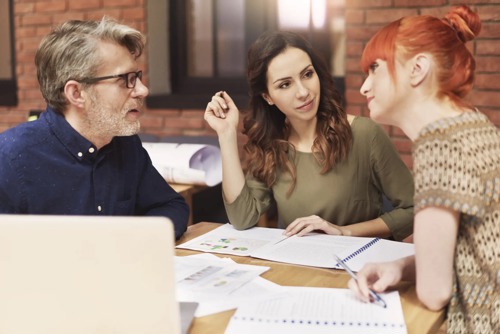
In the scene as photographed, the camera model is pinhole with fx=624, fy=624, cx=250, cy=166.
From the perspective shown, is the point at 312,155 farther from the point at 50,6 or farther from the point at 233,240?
the point at 50,6

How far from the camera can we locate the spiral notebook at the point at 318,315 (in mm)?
1023

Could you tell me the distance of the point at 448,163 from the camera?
103 cm

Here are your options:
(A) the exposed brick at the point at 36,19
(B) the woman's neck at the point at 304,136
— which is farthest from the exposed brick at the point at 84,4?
(B) the woman's neck at the point at 304,136

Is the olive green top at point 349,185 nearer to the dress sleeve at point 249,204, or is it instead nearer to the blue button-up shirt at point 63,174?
the dress sleeve at point 249,204

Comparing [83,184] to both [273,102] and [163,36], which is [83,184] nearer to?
[273,102]

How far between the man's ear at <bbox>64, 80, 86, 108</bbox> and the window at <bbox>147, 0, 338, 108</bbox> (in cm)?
180

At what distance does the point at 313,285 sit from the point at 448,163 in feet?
1.26

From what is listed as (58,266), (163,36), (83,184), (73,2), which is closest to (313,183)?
(83,184)

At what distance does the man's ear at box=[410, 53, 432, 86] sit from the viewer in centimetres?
108

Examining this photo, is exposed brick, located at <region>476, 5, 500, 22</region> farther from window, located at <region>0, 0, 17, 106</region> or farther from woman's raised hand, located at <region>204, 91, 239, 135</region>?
window, located at <region>0, 0, 17, 106</region>

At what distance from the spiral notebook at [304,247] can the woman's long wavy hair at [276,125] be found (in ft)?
1.07

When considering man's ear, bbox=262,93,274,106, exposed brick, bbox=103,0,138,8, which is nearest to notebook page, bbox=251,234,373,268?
man's ear, bbox=262,93,274,106

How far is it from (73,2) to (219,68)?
978 mm

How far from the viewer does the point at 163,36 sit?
11.8ft
